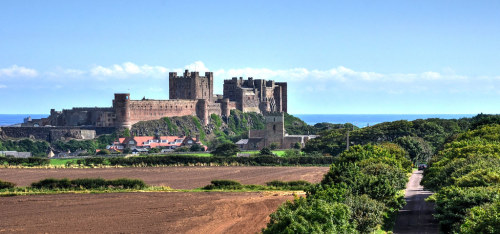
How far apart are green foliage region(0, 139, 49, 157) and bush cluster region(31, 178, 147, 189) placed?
56264mm

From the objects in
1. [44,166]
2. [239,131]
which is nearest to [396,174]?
[44,166]

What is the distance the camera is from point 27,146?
380 feet

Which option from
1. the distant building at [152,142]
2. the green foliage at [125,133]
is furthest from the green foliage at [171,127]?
the green foliage at [125,133]

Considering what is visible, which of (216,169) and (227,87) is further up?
(227,87)

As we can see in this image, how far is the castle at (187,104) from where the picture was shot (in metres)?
129

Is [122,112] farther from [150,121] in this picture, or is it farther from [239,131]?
[239,131]

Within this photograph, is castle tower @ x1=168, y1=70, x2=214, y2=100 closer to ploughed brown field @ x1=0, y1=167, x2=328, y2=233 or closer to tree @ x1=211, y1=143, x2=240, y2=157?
tree @ x1=211, y1=143, x2=240, y2=157

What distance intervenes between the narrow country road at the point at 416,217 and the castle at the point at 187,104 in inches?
3242

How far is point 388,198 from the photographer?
3950 cm

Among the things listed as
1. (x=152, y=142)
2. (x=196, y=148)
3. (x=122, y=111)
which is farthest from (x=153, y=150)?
(x=122, y=111)

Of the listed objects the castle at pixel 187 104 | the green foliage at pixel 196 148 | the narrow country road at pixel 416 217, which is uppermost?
the castle at pixel 187 104

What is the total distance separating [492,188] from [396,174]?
1281 centimetres

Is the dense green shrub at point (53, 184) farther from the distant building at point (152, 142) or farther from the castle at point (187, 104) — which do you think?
the castle at point (187, 104)

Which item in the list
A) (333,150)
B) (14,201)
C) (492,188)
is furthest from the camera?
(333,150)
